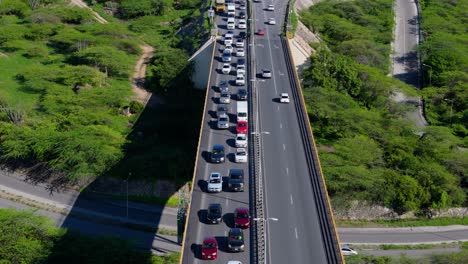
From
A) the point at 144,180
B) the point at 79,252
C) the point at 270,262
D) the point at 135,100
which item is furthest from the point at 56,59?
the point at 270,262

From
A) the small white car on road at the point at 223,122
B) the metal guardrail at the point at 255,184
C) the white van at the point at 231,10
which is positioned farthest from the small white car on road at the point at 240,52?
the small white car on road at the point at 223,122

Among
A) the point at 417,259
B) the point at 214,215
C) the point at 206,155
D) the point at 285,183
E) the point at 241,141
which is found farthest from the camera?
the point at 241,141

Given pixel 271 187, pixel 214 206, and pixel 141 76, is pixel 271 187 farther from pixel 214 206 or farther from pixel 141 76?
pixel 141 76

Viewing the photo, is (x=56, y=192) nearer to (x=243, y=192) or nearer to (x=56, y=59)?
(x=243, y=192)

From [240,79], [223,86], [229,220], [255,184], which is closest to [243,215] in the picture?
[229,220]

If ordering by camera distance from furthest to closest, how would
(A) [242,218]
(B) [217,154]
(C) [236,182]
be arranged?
(B) [217,154]
(C) [236,182]
(A) [242,218]

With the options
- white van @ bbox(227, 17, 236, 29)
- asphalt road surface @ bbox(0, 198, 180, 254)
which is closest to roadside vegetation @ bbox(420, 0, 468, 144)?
white van @ bbox(227, 17, 236, 29)

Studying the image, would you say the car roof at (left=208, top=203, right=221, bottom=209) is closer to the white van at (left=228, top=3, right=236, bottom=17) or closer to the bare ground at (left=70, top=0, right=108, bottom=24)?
the white van at (left=228, top=3, right=236, bottom=17)

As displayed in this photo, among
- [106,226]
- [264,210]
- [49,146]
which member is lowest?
[106,226]
